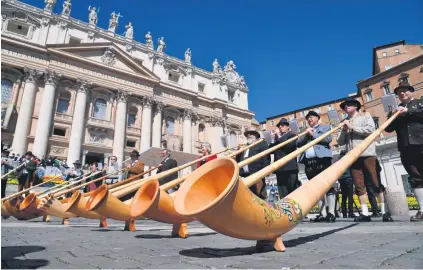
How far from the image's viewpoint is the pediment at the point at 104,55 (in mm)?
27644

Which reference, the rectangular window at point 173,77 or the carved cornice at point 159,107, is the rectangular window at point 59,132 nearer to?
the carved cornice at point 159,107

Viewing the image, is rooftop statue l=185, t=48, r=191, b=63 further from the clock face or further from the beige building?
the beige building

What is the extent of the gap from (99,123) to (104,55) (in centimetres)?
798

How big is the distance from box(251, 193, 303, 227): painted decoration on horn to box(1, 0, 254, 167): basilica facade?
26529 millimetres

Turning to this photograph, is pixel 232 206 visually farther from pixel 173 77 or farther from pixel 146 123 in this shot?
pixel 173 77

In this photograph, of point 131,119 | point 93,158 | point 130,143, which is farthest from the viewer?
point 131,119

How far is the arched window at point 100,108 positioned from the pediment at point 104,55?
4023 millimetres

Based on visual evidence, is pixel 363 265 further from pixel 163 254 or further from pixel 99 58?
pixel 99 58

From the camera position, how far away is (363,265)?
1753 mm

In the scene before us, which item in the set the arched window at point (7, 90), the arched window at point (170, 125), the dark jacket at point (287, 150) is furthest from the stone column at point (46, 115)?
the dark jacket at point (287, 150)

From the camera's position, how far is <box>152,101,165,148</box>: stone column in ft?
107

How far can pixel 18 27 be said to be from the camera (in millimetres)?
27312

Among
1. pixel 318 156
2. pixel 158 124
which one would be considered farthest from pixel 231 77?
pixel 318 156

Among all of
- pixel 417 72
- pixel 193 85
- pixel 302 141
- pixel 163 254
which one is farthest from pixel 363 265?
pixel 193 85
